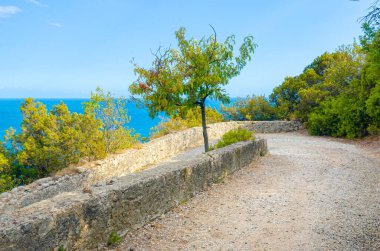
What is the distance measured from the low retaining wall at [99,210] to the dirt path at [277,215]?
272mm

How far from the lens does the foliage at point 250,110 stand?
2694cm

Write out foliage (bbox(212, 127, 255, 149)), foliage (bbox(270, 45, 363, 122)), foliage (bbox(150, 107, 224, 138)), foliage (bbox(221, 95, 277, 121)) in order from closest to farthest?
foliage (bbox(212, 127, 255, 149)), foliage (bbox(150, 107, 224, 138)), foliage (bbox(270, 45, 363, 122)), foliage (bbox(221, 95, 277, 121))

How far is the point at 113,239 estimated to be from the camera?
5.12 meters

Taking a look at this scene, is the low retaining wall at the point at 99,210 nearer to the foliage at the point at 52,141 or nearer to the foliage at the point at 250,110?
the foliage at the point at 52,141

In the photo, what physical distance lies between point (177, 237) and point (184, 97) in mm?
8410

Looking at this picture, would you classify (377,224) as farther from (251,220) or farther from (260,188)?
(260,188)

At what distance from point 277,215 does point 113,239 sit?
3.07 meters

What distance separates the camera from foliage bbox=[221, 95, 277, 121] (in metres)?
26.9

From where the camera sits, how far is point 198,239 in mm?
5461

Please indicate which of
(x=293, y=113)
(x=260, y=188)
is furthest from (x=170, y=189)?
(x=293, y=113)

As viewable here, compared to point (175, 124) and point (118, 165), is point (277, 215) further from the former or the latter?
point (175, 124)

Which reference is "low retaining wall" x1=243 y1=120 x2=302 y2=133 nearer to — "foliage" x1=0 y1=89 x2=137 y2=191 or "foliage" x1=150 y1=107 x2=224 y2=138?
"foliage" x1=150 y1=107 x2=224 y2=138

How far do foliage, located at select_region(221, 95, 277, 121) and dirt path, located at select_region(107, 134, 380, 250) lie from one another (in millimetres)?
16057

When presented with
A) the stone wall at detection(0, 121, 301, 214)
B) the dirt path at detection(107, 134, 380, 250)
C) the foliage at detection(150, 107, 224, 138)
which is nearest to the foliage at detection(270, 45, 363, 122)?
the stone wall at detection(0, 121, 301, 214)
